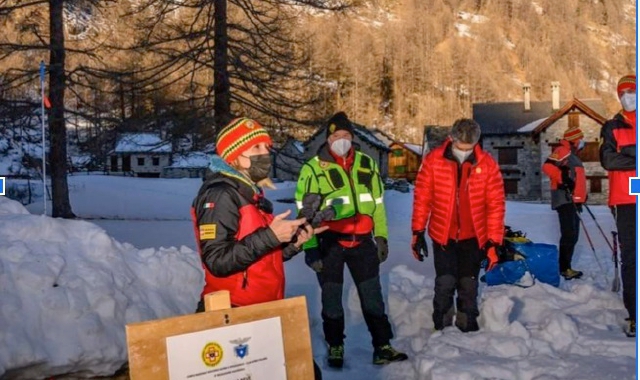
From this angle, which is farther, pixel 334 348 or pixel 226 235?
pixel 334 348

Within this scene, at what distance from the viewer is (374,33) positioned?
18500cm

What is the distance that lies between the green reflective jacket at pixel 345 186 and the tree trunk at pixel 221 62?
12.4 metres

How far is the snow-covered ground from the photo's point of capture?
16.1 feet

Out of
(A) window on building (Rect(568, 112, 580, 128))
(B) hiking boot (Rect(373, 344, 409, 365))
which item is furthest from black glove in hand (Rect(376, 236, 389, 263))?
(A) window on building (Rect(568, 112, 580, 128))

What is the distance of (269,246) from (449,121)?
13474 centimetres

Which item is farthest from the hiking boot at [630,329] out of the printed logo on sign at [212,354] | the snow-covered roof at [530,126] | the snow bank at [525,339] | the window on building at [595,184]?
the snow-covered roof at [530,126]

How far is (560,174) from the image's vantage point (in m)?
9.36

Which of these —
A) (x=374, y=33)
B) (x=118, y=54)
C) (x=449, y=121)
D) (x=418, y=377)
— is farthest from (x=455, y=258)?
(x=374, y=33)

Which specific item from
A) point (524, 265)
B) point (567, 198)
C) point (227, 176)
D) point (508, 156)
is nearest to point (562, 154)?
point (567, 198)

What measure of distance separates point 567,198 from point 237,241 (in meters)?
7.02

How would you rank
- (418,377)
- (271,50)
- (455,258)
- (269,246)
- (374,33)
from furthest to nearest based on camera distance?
(374,33), (271,50), (455,258), (418,377), (269,246)

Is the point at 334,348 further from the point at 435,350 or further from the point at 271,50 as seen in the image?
the point at 271,50

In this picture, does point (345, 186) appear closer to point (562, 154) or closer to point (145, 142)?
point (562, 154)

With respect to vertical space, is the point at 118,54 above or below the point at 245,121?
above
